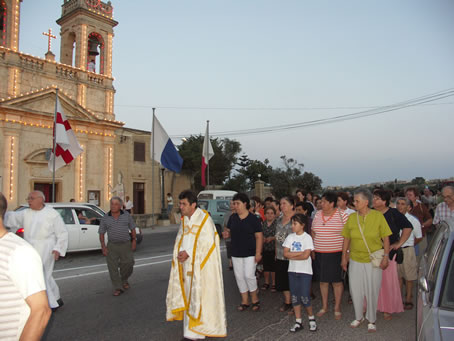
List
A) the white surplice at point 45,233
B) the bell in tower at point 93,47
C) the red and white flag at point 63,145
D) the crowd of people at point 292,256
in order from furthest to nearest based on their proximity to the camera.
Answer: the bell in tower at point 93,47 → the red and white flag at point 63,145 → the white surplice at point 45,233 → the crowd of people at point 292,256

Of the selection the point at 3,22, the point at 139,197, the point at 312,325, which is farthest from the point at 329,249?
the point at 139,197

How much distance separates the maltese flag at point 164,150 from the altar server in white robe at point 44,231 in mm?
11992

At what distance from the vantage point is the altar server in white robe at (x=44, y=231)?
565 centimetres

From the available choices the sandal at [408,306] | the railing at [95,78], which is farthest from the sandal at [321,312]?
the railing at [95,78]

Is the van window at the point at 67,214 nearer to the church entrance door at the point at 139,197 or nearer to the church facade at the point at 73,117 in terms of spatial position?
the church facade at the point at 73,117

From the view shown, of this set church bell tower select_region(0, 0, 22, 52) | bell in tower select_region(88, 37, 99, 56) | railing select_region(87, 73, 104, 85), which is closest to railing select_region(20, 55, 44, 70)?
church bell tower select_region(0, 0, 22, 52)

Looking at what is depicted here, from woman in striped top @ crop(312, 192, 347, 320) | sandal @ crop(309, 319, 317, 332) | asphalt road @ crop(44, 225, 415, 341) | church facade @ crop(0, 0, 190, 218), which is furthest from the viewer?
church facade @ crop(0, 0, 190, 218)

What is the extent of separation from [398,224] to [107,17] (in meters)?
23.0

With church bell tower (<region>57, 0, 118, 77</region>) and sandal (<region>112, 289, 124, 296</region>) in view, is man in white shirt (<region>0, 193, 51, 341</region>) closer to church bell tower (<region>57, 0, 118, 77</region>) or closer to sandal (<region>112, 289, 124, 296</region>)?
sandal (<region>112, 289, 124, 296</region>)

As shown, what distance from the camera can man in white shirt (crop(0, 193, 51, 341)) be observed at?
194cm

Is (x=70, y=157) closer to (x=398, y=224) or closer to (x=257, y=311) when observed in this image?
(x=257, y=311)

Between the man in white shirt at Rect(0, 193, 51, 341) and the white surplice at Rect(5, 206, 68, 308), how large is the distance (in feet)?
13.0

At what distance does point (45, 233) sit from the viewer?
5.71 metres

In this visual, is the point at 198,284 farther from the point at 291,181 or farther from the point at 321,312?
the point at 291,181
